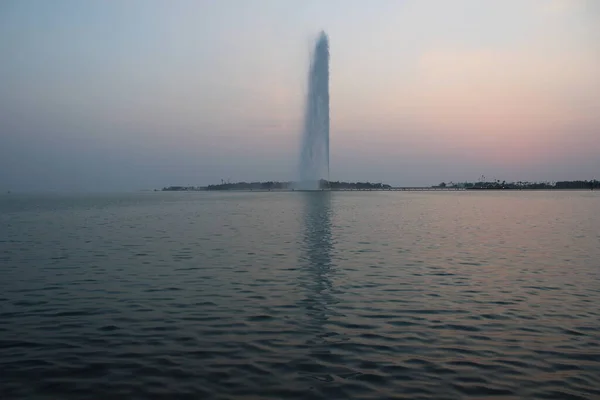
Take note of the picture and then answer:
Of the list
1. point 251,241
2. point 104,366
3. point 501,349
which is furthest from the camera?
point 251,241

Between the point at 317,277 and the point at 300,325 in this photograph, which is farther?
the point at 317,277

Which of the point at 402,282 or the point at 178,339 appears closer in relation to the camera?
the point at 178,339

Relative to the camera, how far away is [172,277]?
2192 centimetres

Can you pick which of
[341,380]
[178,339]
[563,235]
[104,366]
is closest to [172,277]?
[178,339]

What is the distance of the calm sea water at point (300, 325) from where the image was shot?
33.0 ft

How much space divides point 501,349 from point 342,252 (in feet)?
60.7

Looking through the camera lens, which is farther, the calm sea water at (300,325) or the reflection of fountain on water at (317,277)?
the reflection of fountain on water at (317,277)

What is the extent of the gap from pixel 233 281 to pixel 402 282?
265 inches

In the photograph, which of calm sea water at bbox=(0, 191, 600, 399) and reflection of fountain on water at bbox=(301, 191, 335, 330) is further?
reflection of fountain on water at bbox=(301, 191, 335, 330)

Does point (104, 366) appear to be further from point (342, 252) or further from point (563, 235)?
point (563, 235)

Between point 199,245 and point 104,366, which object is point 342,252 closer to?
point 199,245

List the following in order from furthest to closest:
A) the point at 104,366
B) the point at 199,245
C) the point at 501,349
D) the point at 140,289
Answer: the point at 199,245, the point at 140,289, the point at 501,349, the point at 104,366

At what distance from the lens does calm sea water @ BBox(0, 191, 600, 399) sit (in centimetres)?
1005

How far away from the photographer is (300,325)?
14273 mm
